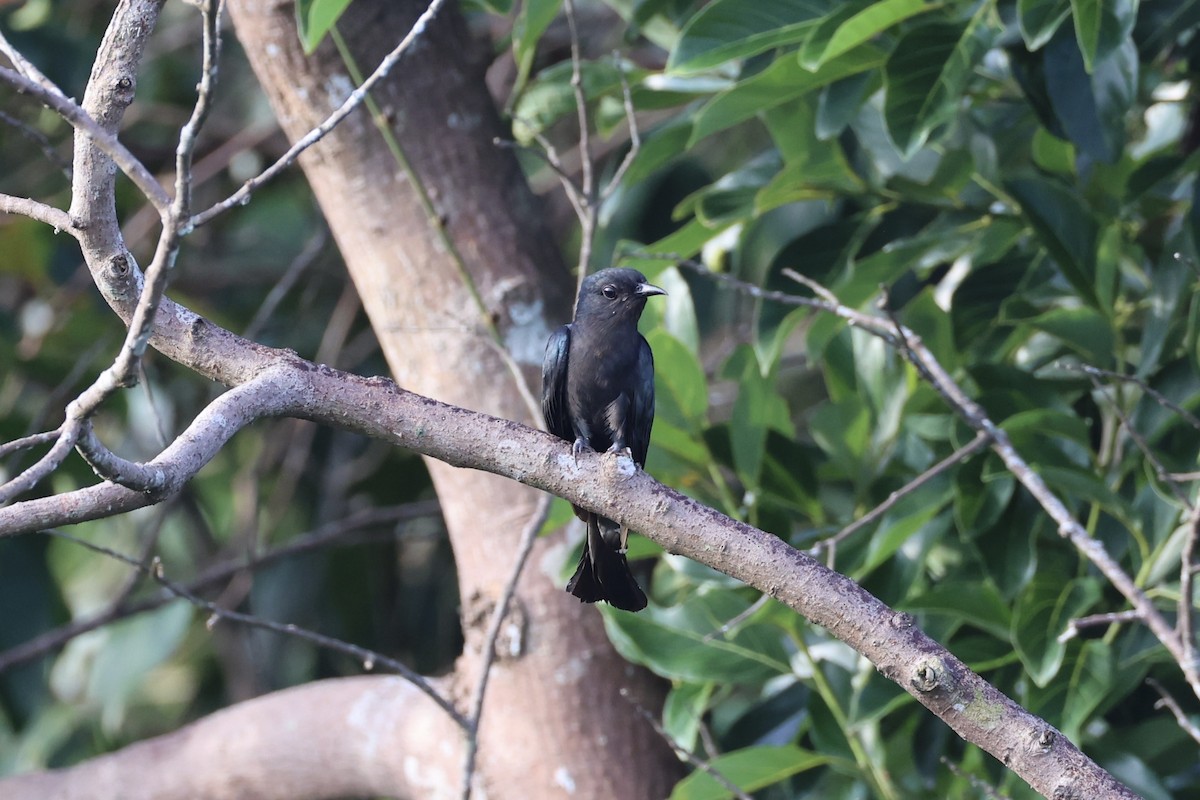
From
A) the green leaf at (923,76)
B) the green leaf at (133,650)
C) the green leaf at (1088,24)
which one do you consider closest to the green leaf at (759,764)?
the green leaf at (923,76)

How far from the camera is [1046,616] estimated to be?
2957 millimetres

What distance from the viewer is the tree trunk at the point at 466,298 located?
3.57 m

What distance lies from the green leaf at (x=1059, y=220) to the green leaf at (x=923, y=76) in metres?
0.36

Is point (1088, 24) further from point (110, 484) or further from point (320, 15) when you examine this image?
point (110, 484)

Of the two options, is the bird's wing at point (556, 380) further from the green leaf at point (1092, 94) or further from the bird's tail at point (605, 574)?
the green leaf at point (1092, 94)

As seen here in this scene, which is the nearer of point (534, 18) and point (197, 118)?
point (197, 118)

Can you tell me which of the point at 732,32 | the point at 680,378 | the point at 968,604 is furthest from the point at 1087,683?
the point at 732,32

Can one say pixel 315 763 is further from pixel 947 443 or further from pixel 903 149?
pixel 903 149

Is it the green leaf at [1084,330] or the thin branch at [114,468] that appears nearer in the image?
the thin branch at [114,468]

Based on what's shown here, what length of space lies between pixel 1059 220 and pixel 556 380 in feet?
4.61

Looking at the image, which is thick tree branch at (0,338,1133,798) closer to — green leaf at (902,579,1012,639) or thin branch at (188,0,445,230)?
thin branch at (188,0,445,230)

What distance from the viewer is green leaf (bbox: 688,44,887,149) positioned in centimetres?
303

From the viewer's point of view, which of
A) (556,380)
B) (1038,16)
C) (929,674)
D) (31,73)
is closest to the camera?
(31,73)

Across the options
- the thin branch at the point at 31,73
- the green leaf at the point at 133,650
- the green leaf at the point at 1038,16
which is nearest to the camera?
the thin branch at the point at 31,73
